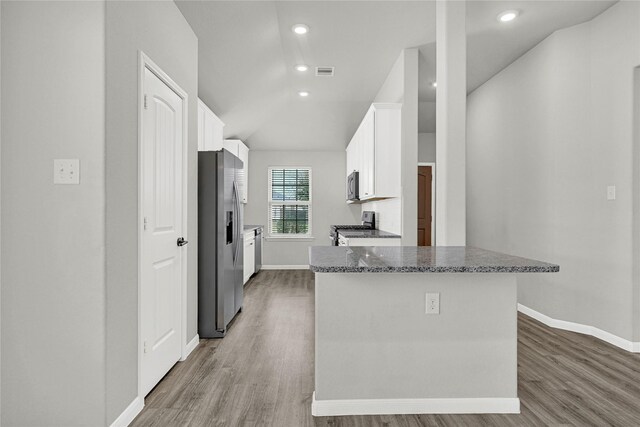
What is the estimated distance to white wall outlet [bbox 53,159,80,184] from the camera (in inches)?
74.1

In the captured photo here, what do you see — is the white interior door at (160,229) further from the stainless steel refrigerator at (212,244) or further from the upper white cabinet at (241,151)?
the upper white cabinet at (241,151)

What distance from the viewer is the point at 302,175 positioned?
8.02 metres

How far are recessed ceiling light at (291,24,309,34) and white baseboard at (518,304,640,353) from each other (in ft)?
11.9

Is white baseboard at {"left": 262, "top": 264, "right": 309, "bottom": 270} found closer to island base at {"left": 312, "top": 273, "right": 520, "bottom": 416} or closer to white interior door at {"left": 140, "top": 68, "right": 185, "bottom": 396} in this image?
white interior door at {"left": 140, "top": 68, "right": 185, "bottom": 396}

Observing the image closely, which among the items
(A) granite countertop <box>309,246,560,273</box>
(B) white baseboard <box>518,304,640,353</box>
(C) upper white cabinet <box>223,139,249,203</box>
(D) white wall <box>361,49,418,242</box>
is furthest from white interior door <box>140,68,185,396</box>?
(B) white baseboard <box>518,304,640,353</box>

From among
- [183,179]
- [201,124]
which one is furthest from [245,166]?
[183,179]

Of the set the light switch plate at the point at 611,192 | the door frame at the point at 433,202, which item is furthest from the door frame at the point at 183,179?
the door frame at the point at 433,202

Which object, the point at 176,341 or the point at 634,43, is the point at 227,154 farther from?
the point at 634,43

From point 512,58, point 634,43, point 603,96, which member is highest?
point 512,58

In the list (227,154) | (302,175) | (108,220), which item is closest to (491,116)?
(227,154)

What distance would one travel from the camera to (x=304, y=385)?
8.38ft

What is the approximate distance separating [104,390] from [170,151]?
156cm

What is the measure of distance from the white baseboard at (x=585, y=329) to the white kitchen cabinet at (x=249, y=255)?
11.9 ft

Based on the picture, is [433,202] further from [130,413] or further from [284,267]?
[130,413]
